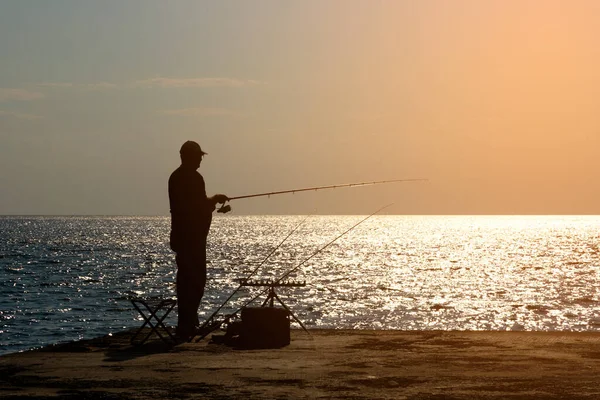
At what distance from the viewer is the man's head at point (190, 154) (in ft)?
39.3

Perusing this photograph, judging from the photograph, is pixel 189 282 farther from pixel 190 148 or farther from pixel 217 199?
pixel 190 148

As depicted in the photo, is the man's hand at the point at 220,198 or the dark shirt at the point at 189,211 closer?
the dark shirt at the point at 189,211

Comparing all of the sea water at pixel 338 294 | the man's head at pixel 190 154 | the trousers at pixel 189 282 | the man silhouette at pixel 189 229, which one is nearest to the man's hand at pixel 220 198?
the man silhouette at pixel 189 229

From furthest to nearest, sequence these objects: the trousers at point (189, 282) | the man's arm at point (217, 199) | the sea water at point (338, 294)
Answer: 1. the sea water at point (338, 294)
2. the man's arm at point (217, 199)
3. the trousers at point (189, 282)

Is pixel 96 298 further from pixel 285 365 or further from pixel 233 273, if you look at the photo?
pixel 285 365

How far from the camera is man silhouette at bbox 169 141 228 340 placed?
39.1ft

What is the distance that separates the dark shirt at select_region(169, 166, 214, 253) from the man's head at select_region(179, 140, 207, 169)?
0.08m

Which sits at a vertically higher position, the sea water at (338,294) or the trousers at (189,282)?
the trousers at (189,282)

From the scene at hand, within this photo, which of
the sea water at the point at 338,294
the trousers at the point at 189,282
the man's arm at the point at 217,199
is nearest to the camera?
the trousers at the point at 189,282

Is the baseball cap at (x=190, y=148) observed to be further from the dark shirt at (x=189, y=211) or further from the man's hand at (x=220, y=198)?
the man's hand at (x=220, y=198)

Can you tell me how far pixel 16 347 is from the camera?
28.2 metres

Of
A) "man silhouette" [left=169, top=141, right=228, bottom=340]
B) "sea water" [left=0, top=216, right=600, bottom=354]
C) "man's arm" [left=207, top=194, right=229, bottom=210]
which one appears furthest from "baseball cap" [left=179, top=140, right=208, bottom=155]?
"sea water" [left=0, top=216, right=600, bottom=354]

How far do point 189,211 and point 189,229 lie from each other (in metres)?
0.22

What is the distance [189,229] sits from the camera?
1195 centimetres
